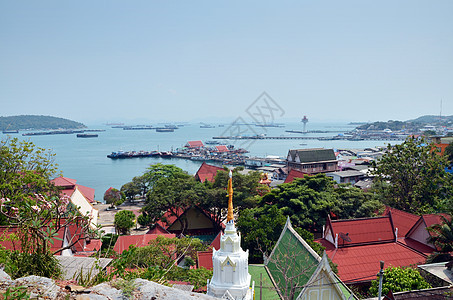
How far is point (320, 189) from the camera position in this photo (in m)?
23.4

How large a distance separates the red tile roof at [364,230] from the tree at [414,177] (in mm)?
6823

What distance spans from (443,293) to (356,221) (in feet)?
22.7

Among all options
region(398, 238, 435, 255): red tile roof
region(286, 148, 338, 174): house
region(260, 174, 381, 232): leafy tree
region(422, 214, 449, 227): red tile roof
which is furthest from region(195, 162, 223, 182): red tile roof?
region(422, 214, 449, 227): red tile roof

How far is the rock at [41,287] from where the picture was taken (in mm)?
3270

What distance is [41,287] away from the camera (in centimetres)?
340

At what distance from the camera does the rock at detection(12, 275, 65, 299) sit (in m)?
3.27

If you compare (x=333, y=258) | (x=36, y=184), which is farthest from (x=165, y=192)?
(x=333, y=258)

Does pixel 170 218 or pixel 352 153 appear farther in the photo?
pixel 352 153

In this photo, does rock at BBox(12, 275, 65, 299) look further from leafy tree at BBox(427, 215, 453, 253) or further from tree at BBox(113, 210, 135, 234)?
tree at BBox(113, 210, 135, 234)

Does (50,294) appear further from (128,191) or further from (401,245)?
(128,191)

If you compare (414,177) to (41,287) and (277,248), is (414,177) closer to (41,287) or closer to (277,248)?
(277,248)

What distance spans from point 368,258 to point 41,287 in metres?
16.3

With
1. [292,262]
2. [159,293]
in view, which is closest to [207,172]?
[292,262]

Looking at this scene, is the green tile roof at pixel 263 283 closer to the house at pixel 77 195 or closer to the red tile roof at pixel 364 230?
the red tile roof at pixel 364 230
